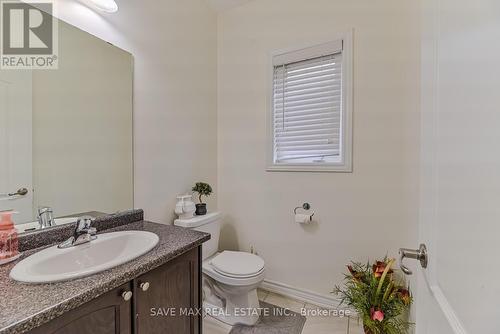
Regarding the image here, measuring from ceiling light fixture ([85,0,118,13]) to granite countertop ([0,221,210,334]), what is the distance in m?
1.27

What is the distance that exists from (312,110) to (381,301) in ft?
4.66

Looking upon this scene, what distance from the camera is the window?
5.95ft

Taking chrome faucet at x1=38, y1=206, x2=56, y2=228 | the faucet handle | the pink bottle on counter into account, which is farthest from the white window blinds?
the pink bottle on counter

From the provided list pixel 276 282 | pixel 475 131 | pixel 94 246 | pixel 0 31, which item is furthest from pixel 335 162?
pixel 0 31

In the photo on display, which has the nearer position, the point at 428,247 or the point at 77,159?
the point at 428,247

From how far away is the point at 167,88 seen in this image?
5.99 feet

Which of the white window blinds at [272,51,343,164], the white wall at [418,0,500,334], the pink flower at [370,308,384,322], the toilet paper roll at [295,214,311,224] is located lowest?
the pink flower at [370,308,384,322]

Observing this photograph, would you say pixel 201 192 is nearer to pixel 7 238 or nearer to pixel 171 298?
pixel 171 298

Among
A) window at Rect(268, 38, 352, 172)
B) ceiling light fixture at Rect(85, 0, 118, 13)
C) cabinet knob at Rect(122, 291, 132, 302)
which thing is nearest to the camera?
cabinet knob at Rect(122, 291, 132, 302)

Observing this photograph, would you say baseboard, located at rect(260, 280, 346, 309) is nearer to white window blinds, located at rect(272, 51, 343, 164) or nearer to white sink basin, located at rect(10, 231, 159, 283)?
white window blinds, located at rect(272, 51, 343, 164)

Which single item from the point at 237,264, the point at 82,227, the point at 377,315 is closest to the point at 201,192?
the point at 237,264

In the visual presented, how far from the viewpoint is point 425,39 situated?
0.73 meters

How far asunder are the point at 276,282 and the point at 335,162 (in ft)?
3.91

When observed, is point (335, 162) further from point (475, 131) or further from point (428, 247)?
point (475, 131)
